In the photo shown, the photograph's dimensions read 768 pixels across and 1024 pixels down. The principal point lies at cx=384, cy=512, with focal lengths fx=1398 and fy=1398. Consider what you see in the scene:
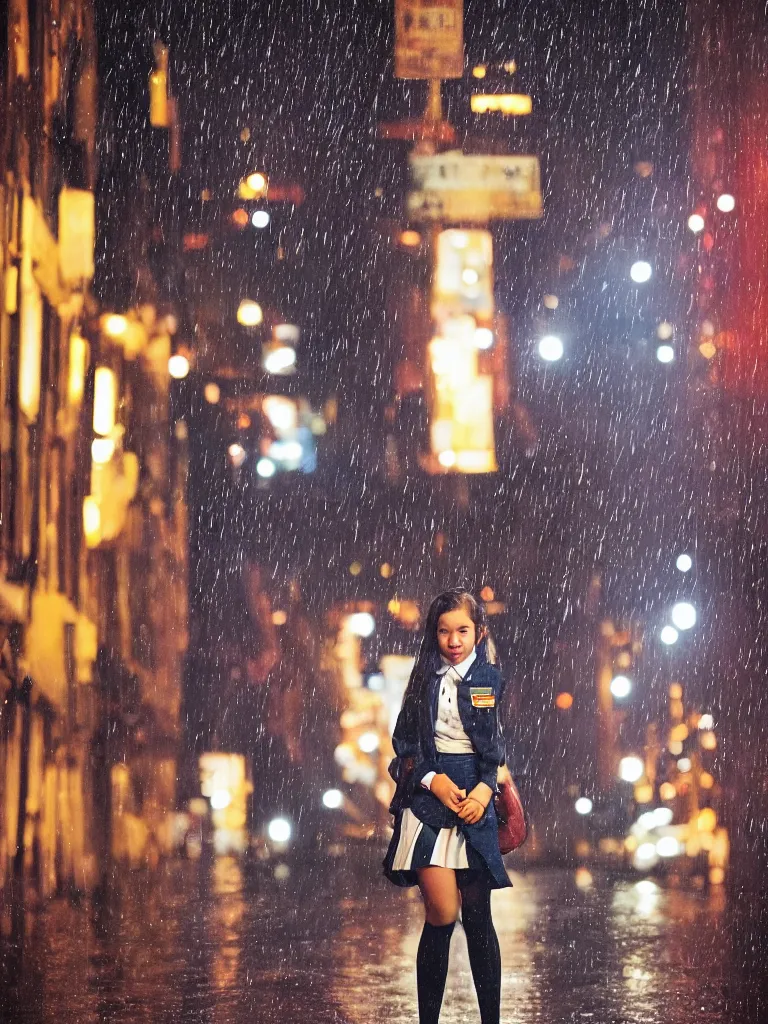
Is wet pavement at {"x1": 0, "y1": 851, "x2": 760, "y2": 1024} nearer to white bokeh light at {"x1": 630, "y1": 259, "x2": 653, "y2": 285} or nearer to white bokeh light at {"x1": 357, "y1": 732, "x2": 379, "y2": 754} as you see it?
white bokeh light at {"x1": 357, "y1": 732, "x2": 379, "y2": 754}

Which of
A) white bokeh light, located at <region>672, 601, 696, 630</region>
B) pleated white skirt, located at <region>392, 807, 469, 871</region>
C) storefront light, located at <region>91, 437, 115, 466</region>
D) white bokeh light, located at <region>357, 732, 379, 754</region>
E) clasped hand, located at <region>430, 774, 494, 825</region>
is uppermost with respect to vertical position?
storefront light, located at <region>91, 437, 115, 466</region>

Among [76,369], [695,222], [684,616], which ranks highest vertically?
[695,222]

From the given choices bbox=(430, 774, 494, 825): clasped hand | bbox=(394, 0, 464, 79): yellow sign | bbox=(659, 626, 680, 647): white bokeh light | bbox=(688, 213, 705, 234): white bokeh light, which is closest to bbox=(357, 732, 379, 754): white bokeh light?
bbox=(659, 626, 680, 647): white bokeh light

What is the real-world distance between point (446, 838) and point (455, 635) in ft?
2.30

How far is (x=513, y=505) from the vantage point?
2158 cm

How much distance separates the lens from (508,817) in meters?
5.06

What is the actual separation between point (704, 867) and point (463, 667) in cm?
736

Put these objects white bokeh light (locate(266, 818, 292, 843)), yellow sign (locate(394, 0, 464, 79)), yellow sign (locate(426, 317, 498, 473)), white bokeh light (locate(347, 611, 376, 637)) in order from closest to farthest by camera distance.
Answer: yellow sign (locate(394, 0, 464, 79)), white bokeh light (locate(266, 818, 292, 843)), yellow sign (locate(426, 317, 498, 473)), white bokeh light (locate(347, 611, 376, 637))

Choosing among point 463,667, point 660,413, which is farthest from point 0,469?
point 660,413

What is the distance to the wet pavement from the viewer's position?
5.70 m

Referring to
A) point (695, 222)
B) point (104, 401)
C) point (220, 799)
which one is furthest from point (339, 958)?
point (220, 799)

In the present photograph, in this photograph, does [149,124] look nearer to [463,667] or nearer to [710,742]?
[710,742]

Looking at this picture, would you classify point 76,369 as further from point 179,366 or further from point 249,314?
point 249,314

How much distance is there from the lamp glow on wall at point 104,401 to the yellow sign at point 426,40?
205 inches
